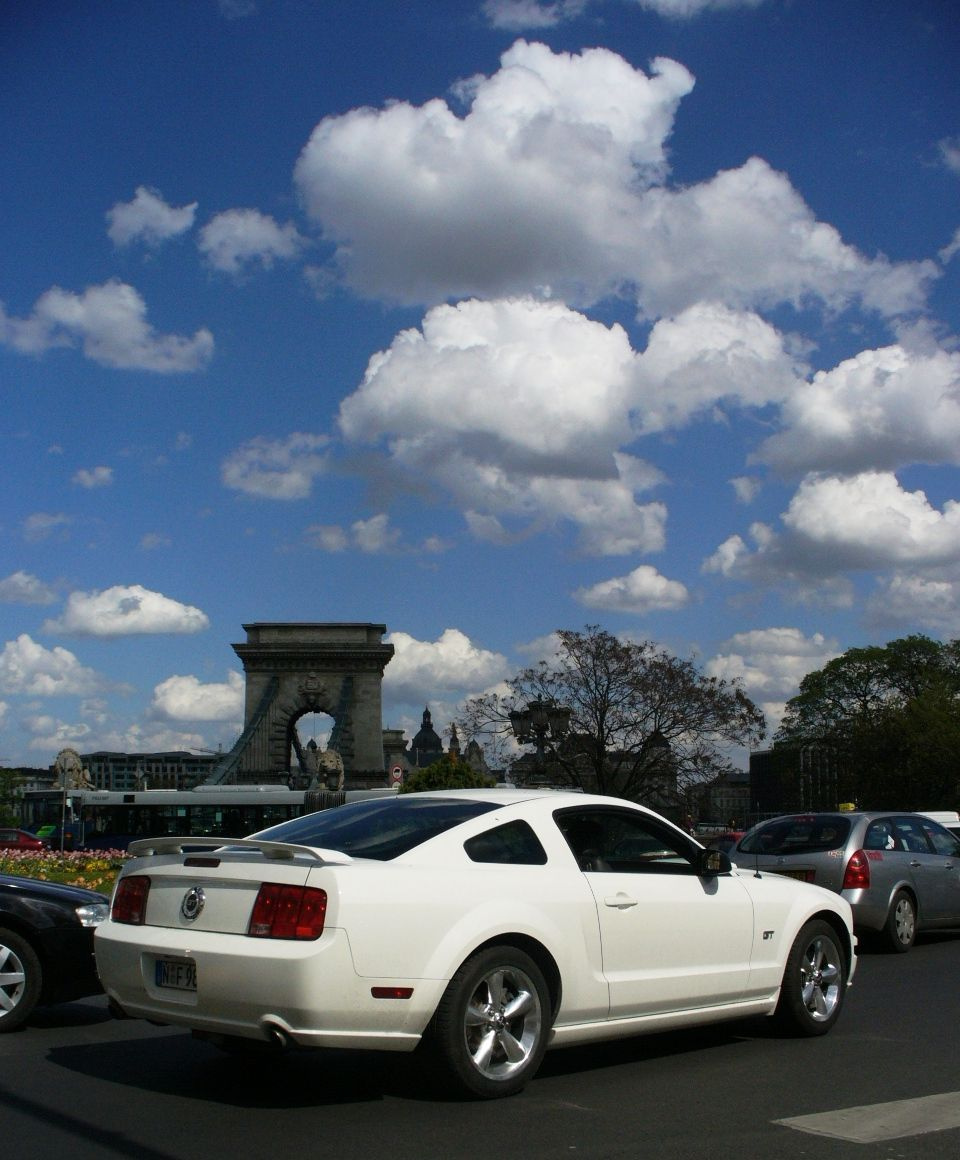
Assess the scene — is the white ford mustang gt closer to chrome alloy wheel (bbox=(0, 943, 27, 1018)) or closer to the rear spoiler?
the rear spoiler

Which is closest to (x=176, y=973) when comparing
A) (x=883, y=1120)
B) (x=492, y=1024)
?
(x=492, y=1024)

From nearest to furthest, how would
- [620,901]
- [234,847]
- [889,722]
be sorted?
[234,847], [620,901], [889,722]

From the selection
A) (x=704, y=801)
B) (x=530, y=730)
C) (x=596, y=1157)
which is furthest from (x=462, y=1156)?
(x=704, y=801)

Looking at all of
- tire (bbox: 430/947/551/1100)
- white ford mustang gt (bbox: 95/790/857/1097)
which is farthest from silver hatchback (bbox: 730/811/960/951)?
tire (bbox: 430/947/551/1100)

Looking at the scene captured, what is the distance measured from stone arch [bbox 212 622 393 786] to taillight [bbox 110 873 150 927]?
78895mm

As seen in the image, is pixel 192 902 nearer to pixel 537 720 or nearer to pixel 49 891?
pixel 49 891

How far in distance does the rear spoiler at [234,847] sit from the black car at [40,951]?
1861 millimetres

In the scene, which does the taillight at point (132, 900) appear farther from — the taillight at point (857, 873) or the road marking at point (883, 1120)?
the taillight at point (857, 873)

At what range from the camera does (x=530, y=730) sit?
2152 centimetres

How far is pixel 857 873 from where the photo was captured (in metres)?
12.4

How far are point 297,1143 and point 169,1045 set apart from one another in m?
2.66

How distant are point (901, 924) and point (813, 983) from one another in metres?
5.72

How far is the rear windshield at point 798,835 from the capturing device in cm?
1284

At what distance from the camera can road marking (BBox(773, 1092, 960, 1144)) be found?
17.5 feet
